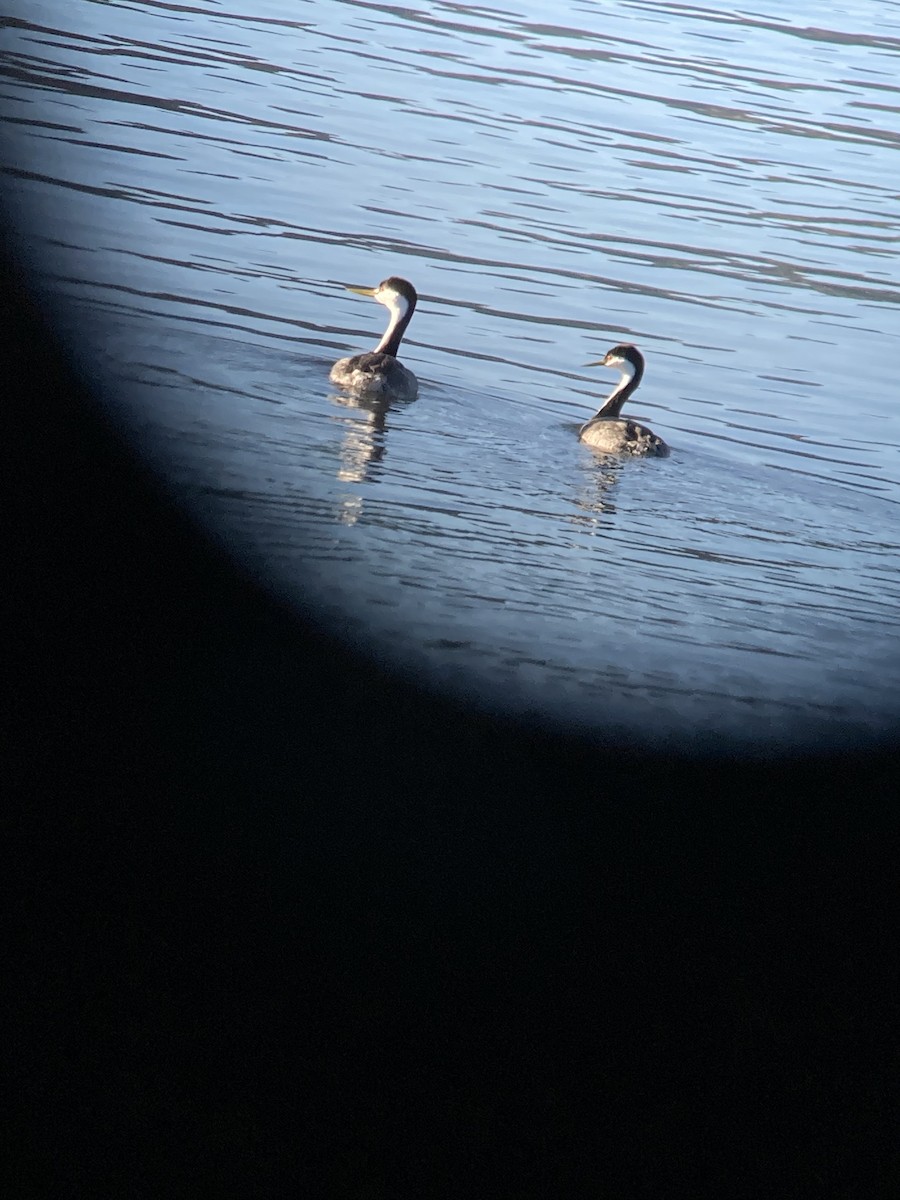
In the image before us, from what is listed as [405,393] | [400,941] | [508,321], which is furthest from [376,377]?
[400,941]

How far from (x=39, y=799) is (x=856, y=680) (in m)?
3.73

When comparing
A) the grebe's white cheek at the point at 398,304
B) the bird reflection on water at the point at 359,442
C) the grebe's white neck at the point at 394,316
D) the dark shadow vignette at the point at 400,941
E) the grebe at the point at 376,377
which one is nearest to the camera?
the dark shadow vignette at the point at 400,941

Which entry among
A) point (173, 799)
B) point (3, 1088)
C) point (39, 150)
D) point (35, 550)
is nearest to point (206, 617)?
point (35, 550)

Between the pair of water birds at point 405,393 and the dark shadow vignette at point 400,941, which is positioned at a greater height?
the pair of water birds at point 405,393

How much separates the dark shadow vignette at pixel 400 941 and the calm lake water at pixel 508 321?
71 cm

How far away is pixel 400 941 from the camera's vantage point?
3990 mm

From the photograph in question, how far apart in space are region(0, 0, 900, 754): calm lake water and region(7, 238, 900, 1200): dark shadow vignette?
2.34 feet

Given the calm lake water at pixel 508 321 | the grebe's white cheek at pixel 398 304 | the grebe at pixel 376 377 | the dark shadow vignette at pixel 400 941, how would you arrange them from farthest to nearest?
the grebe's white cheek at pixel 398 304, the grebe at pixel 376 377, the calm lake water at pixel 508 321, the dark shadow vignette at pixel 400 941

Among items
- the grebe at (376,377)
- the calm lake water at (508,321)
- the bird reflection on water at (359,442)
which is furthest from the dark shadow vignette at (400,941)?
the grebe at (376,377)

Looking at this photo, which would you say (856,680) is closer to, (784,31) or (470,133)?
(470,133)

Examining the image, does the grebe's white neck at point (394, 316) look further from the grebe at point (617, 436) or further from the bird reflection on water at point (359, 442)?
the grebe at point (617, 436)

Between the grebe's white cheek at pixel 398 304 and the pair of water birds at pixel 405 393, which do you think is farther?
the grebe's white cheek at pixel 398 304

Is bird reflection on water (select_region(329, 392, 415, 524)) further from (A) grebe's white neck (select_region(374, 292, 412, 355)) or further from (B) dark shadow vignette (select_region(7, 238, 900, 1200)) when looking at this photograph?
(B) dark shadow vignette (select_region(7, 238, 900, 1200))

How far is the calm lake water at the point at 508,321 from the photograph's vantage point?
21.8 ft
